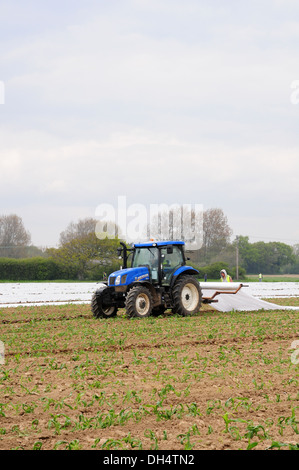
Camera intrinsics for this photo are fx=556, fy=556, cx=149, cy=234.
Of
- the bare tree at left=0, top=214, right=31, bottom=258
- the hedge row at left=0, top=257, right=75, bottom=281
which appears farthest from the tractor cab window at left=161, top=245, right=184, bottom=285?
the bare tree at left=0, top=214, right=31, bottom=258

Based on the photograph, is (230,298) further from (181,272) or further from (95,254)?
(95,254)

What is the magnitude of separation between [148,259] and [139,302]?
1372mm

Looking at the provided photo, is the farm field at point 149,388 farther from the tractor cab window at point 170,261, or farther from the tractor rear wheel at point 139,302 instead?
the tractor cab window at point 170,261

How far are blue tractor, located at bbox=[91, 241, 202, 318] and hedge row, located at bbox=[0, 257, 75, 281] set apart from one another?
3713cm

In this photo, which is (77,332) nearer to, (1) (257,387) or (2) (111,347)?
(2) (111,347)

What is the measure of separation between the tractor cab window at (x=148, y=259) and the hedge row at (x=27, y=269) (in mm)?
37316

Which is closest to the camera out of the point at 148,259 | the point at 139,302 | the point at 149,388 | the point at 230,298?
the point at 149,388

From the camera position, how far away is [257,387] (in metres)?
6.98

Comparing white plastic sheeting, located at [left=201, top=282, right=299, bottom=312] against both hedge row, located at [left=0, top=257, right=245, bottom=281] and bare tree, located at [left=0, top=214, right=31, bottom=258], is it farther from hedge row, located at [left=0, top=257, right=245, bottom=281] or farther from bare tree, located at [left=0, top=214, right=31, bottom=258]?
bare tree, located at [left=0, top=214, right=31, bottom=258]

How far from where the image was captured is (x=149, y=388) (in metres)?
7.02

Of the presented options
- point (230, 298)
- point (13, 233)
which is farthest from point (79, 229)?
point (230, 298)

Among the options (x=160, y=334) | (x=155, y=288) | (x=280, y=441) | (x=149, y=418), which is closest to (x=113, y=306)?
(x=155, y=288)

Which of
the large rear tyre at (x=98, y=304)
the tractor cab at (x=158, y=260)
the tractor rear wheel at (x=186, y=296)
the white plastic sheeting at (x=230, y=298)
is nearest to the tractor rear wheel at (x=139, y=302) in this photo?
the tractor cab at (x=158, y=260)

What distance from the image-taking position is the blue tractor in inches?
583
